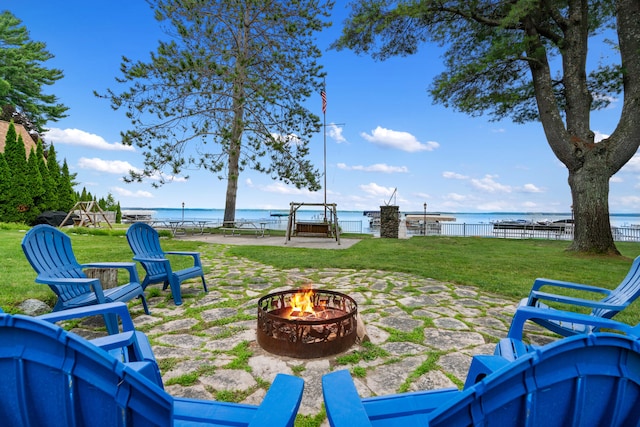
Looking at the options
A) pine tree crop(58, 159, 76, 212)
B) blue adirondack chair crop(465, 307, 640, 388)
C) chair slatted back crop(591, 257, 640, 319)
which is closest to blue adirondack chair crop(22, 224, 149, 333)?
blue adirondack chair crop(465, 307, 640, 388)

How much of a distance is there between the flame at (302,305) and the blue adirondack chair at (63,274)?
158 cm

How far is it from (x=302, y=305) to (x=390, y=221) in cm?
1106

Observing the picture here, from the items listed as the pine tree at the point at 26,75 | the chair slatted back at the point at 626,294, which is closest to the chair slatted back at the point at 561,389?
the chair slatted back at the point at 626,294

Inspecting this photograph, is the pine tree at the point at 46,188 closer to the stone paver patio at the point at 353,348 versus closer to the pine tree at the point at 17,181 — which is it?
the pine tree at the point at 17,181

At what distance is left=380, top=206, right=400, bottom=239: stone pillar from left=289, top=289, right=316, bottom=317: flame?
35.1 ft

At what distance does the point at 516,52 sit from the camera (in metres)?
10.0

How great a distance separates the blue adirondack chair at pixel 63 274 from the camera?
2.80 meters

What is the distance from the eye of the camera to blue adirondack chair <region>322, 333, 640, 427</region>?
0.83 m

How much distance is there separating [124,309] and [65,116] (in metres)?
34.6

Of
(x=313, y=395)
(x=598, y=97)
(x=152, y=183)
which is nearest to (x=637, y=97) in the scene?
(x=598, y=97)

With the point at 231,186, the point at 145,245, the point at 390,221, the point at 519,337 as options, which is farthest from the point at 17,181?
the point at 519,337

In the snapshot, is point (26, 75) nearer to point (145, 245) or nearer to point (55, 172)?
point (55, 172)

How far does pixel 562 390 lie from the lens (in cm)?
88

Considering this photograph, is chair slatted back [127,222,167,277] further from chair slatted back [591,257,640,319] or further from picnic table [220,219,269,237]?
picnic table [220,219,269,237]
